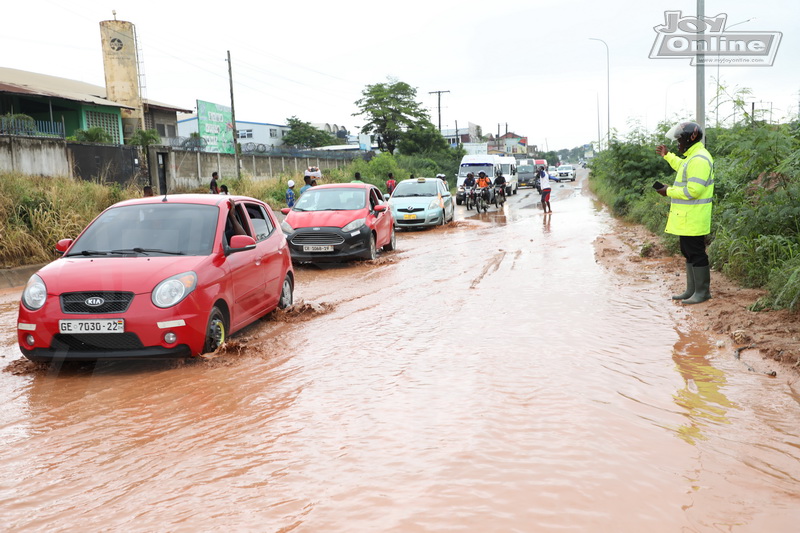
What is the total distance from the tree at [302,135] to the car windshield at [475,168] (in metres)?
42.5

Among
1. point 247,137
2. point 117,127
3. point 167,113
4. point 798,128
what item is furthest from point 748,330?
point 247,137

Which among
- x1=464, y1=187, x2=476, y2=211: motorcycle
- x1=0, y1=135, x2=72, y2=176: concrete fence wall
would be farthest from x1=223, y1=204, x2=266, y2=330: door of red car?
x1=464, y1=187, x2=476, y2=211: motorcycle

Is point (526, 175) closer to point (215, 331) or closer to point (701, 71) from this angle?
point (701, 71)

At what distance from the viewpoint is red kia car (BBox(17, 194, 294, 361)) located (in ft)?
19.3

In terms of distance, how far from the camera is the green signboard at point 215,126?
122 ft

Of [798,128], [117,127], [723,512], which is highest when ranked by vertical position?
[117,127]

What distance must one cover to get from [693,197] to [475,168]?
29685mm

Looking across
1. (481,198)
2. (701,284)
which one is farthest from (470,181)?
(701,284)

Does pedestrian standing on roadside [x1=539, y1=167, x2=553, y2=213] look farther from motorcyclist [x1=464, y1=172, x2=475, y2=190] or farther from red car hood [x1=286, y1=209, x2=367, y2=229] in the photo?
red car hood [x1=286, y1=209, x2=367, y2=229]

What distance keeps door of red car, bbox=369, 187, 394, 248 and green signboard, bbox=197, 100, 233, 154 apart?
2195 centimetres

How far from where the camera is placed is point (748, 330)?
6.94 m

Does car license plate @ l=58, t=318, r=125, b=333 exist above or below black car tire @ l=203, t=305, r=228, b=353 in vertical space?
above

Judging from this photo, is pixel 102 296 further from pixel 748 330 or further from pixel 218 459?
pixel 748 330

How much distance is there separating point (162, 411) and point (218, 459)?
1.16 m
